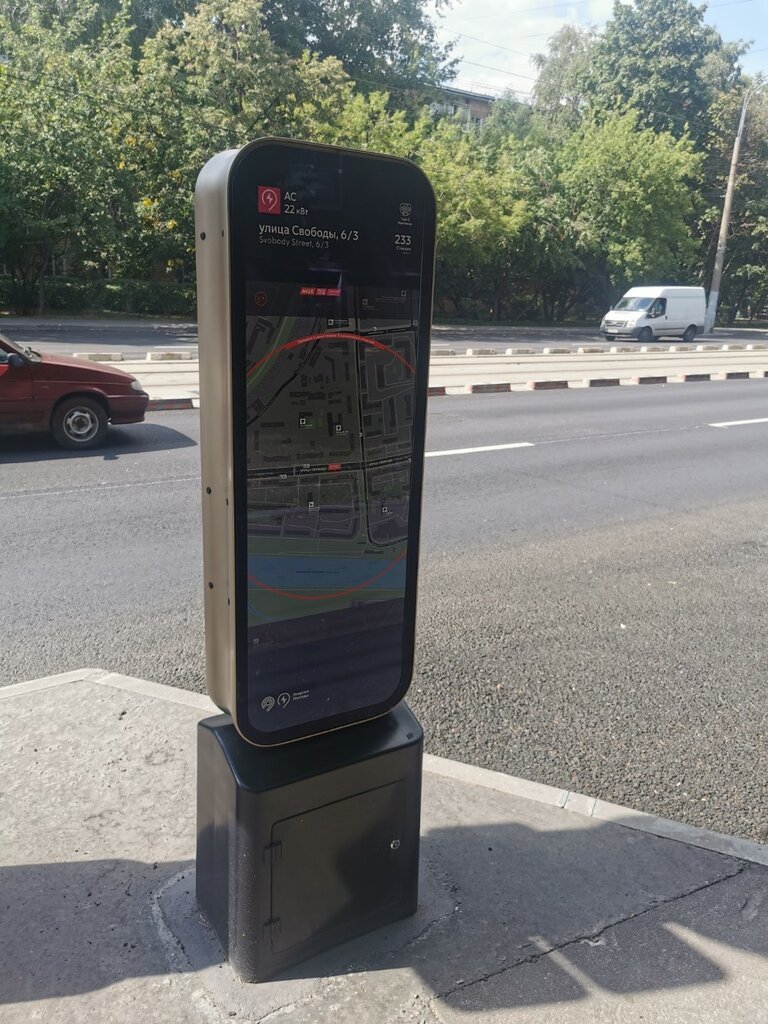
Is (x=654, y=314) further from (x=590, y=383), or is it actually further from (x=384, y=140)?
(x=590, y=383)

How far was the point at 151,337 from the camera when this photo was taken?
25.1m

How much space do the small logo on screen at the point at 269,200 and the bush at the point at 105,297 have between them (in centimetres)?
3053

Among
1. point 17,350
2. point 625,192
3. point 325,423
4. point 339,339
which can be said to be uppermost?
point 625,192

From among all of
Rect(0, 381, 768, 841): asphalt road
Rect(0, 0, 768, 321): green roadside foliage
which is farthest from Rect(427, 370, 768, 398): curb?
Rect(0, 0, 768, 321): green roadside foliage

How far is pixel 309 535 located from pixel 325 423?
1.04 feet

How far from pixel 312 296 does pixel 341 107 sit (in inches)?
1404

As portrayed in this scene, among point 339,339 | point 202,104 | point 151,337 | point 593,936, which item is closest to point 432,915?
point 593,936

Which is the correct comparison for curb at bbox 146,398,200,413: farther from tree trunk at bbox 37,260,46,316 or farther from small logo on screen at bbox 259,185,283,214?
tree trunk at bbox 37,260,46,316

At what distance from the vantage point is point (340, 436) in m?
2.36

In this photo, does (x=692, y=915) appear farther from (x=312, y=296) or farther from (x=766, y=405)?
(x=766, y=405)

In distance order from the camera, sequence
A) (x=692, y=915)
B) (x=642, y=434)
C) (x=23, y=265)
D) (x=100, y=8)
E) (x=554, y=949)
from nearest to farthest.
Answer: (x=554, y=949) → (x=692, y=915) → (x=642, y=434) → (x=23, y=265) → (x=100, y=8)

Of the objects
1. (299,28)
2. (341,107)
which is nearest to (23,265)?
(341,107)

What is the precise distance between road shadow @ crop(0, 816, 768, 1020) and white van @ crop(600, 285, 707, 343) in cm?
3265

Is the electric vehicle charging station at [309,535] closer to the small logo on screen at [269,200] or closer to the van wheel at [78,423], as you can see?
the small logo on screen at [269,200]
